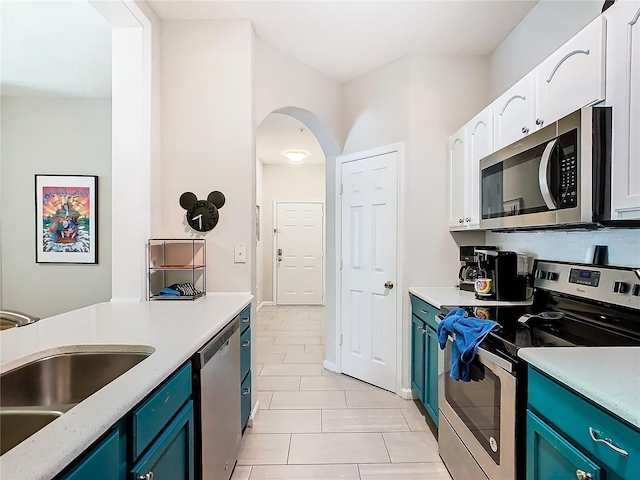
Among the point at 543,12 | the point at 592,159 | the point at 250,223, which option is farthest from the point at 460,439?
the point at 543,12

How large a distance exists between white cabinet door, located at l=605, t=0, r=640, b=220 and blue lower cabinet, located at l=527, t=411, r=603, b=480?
2.52 feet

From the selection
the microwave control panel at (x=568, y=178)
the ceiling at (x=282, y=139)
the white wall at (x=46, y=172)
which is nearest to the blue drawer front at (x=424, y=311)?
the microwave control panel at (x=568, y=178)

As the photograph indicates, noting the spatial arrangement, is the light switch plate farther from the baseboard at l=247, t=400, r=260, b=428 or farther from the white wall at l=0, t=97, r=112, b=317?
the white wall at l=0, t=97, r=112, b=317

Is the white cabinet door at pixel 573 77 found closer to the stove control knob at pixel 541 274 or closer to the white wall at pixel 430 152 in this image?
the stove control knob at pixel 541 274

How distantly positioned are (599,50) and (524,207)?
70 centimetres

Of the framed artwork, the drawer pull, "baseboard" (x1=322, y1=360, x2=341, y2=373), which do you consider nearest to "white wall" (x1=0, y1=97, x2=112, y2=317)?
the framed artwork

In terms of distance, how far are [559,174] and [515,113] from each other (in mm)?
599

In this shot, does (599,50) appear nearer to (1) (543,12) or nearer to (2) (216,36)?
(1) (543,12)

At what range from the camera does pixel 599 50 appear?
1372 mm

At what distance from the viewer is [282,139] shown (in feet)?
17.5

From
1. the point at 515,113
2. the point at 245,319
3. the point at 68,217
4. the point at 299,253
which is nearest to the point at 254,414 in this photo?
the point at 245,319

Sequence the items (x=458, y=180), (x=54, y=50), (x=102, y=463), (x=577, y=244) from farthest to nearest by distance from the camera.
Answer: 1. (x=54, y=50)
2. (x=458, y=180)
3. (x=577, y=244)
4. (x=102, y=463)

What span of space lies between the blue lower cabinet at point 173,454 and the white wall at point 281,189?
5776mm

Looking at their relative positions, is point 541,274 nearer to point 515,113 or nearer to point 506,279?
point 506,279
